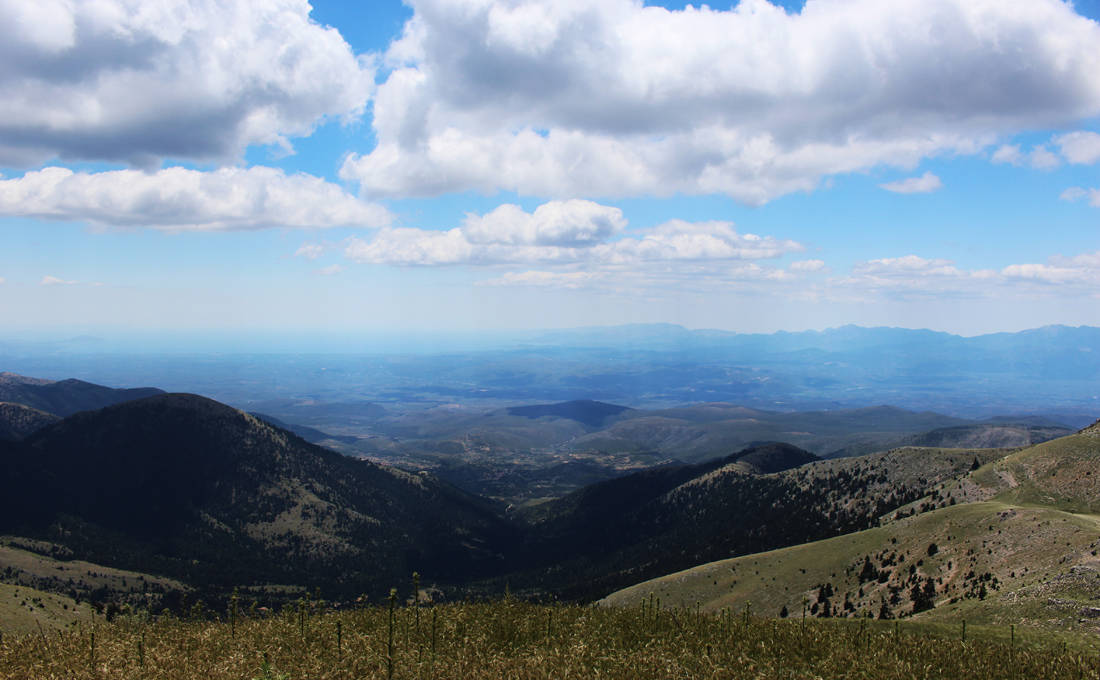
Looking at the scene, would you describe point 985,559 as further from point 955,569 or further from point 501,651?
point 501,651

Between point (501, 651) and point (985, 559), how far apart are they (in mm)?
60131

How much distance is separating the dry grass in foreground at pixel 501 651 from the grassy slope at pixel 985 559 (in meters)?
24.6

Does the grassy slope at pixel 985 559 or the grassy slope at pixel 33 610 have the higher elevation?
the grassy slope at pixel 985 559

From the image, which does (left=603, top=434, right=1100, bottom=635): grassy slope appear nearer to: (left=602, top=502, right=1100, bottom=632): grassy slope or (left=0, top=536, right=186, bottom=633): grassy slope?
(left=602, top=502, right=1100, bottom=632): grassy slope

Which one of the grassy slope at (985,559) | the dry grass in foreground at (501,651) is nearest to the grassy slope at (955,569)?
the grassy slope at (985,559)

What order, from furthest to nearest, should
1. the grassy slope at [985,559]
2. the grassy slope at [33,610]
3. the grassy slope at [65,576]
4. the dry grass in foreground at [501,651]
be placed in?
the grassy slope at [65,576]
the grassy slope at [33,610]
the grassy slope at [985,559]
the dry grass in foreground at [501,651]

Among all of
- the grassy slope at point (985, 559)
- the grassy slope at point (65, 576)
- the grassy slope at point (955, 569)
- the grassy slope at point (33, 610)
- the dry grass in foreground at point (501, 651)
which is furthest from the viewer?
the grassy slope at point (65, 576)

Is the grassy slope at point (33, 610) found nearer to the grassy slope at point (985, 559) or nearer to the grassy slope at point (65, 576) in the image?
the grassy slope at point (65, 576)

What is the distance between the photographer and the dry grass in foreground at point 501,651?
12453mm

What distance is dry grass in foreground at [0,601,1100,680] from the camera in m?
12.5

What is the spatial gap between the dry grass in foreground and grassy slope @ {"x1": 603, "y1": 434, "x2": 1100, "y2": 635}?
80.6ft

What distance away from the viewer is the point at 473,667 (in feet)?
40.9

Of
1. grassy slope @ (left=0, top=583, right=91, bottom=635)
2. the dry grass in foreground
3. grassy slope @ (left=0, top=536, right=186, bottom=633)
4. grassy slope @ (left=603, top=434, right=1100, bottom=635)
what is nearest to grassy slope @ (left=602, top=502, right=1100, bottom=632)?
grassy slope @ (left=603, top=434, right=1100, bottom=635)

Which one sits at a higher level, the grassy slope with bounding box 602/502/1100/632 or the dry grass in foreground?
the dry grass in foreground
